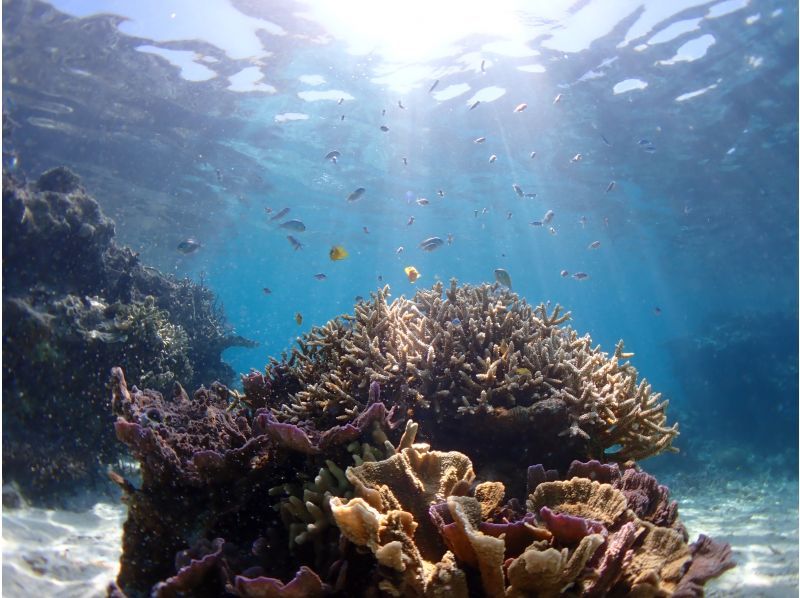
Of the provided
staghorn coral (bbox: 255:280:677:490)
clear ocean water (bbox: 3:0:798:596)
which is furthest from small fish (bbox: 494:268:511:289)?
staghorn coral (bbox: 255:280:677:490)

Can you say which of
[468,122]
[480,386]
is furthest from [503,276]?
[468,122]

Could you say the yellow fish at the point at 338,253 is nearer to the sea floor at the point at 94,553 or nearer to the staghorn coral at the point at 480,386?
the staghorn coral at the point at 480,386

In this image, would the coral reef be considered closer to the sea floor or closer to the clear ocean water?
the sea floor

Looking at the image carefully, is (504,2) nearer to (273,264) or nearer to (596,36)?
(596,36)

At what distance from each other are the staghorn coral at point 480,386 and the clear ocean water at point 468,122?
274 centimetres

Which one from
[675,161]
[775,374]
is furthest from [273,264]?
[775,374]

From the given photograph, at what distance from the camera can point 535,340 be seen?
4418 millimetres

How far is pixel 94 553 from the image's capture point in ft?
17.6

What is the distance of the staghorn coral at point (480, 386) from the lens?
12.5 ft

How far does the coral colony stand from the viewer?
230 cm

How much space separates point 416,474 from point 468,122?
22.2 metres

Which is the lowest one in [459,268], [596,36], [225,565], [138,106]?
[459,268]

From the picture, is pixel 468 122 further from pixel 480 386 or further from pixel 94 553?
pixel 94 553

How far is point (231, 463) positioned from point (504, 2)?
16567 mm
